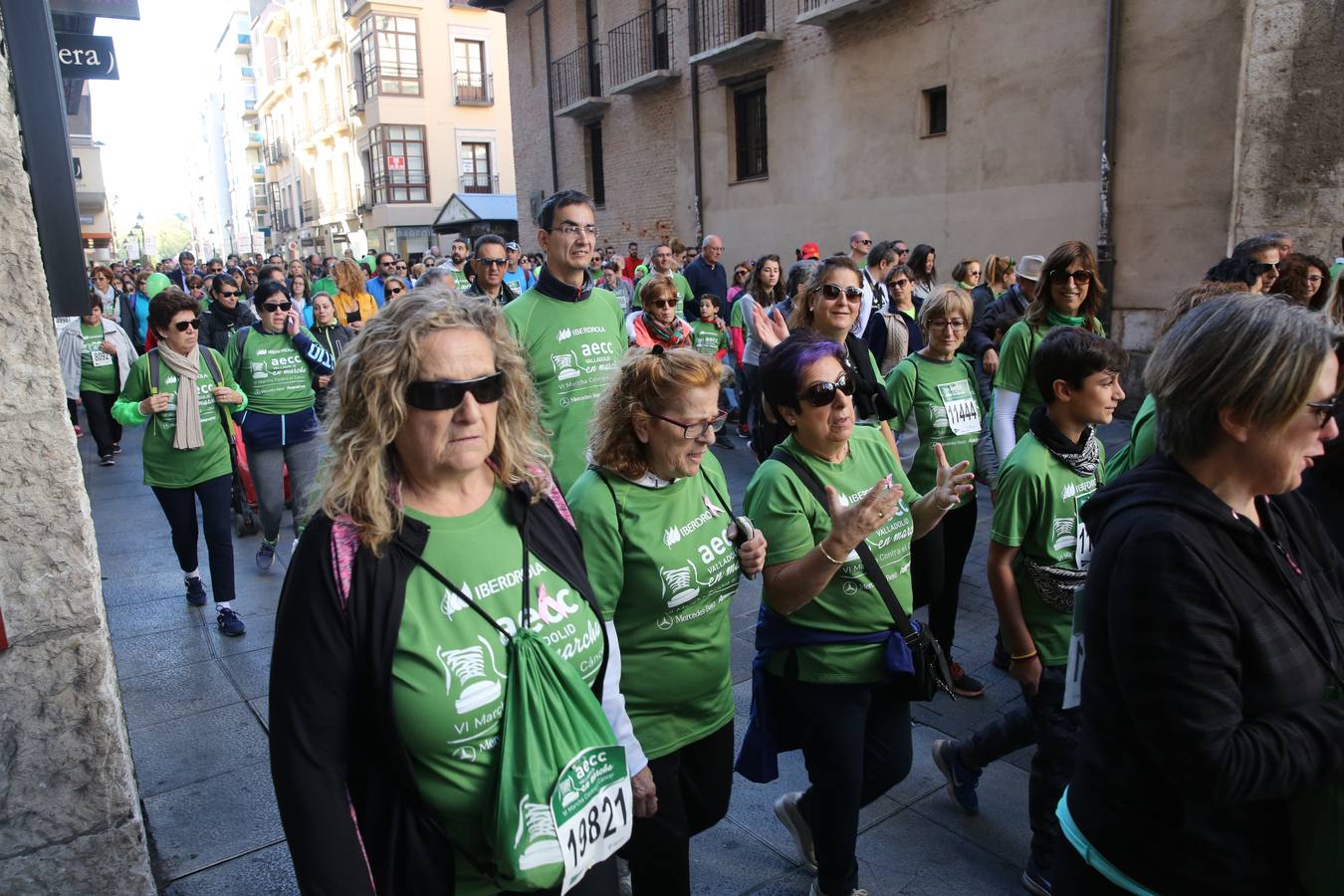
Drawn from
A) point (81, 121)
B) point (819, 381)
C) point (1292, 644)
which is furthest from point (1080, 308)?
point (81, 121)

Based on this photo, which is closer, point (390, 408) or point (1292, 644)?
point (1292, 644)

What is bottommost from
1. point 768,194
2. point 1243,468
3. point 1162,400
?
point 1243,468

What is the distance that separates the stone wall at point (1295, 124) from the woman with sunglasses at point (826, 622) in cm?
924

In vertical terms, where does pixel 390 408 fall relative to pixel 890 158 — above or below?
below

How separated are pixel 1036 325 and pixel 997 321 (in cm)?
152

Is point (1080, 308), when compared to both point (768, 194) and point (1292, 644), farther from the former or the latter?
point (768, 194)

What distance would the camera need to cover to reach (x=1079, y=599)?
6.40ft

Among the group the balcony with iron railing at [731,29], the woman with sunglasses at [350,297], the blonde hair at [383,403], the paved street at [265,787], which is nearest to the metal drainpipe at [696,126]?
the balcony with iron railing at [731,29]

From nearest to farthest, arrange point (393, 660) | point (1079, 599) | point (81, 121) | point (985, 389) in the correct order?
point (393, 660) → point (1079, 599) → point (985, 389) → point (81, 121)

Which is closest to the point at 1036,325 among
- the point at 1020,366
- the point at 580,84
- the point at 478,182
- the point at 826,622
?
the point at 1020,366

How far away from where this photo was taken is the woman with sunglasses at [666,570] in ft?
7.82

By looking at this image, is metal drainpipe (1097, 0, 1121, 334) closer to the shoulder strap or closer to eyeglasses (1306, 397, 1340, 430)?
the shoulder strap

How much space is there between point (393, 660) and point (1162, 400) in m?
1.50

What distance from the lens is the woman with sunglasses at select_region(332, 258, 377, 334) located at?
28.9 feet
